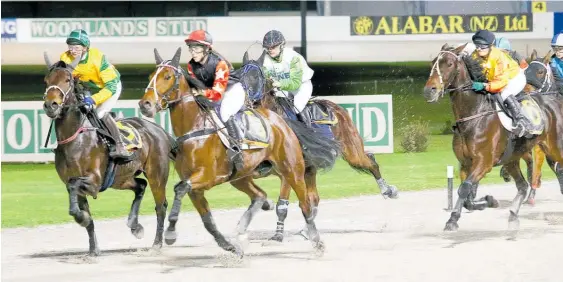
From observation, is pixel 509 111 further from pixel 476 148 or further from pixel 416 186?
pixel 416 186

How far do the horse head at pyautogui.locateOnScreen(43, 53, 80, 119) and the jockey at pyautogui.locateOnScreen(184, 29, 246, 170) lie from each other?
117 cm

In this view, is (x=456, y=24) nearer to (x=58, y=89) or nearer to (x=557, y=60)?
(x=557, y=60)

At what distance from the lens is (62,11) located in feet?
138

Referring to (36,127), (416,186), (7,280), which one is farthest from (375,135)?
(7,280)

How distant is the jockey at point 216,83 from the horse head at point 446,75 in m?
2.63

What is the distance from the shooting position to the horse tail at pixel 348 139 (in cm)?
1524

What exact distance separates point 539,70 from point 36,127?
1028 cm

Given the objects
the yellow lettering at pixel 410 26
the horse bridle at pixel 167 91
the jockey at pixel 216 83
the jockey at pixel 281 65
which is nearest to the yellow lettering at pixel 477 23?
the yellow lettering at pixel 410 26

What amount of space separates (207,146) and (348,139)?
3.96 m

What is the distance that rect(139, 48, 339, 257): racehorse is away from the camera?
1137 centimetres

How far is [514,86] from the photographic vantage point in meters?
14.6

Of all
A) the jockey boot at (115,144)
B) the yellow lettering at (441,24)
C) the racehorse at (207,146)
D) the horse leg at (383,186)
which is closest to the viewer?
the racehorse at (207,146)

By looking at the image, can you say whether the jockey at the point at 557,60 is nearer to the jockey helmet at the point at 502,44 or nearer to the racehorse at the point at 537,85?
the racehorse at the point at 537,85

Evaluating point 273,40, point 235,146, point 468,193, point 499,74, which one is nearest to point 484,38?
point 499,74
